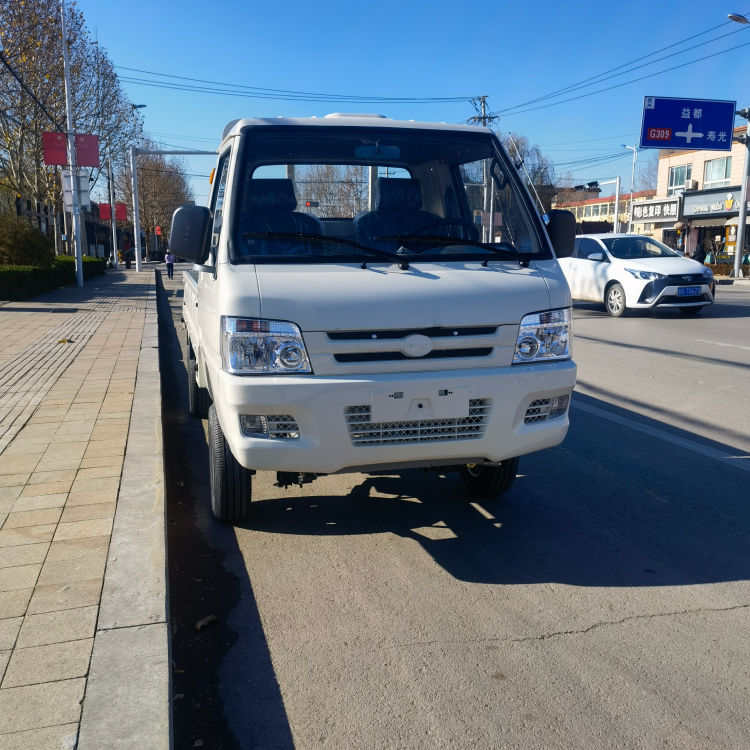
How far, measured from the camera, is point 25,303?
63.3ft

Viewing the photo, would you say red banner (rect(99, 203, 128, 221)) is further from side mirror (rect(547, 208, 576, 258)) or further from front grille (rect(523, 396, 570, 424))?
front grille (rect(523, 396, 570, 424))

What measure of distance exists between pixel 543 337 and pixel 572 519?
4.14 feet

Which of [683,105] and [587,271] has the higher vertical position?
[683,105]

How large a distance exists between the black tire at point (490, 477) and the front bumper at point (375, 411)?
65 centimetres

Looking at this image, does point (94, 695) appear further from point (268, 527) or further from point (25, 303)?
point (25, 303)

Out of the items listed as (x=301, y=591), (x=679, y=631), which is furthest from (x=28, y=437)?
(x=679, y=631)

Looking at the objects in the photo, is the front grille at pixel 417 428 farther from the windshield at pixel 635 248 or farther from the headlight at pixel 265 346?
the windshield at pixel 635 248

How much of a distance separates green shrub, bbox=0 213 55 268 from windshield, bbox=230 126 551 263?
2065 cm

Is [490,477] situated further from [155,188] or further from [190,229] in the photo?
[155,188]

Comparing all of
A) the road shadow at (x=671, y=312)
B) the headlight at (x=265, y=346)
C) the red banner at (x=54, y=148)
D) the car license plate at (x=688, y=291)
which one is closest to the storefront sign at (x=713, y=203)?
the road shadow at (x=671, y=312)

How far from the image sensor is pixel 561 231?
4434mm

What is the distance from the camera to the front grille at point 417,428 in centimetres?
353

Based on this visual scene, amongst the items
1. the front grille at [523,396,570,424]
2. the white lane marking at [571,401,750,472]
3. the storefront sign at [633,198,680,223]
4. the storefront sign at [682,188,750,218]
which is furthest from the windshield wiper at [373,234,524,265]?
the storefront sign at [633,198,680,223]

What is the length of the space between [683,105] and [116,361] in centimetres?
2851
